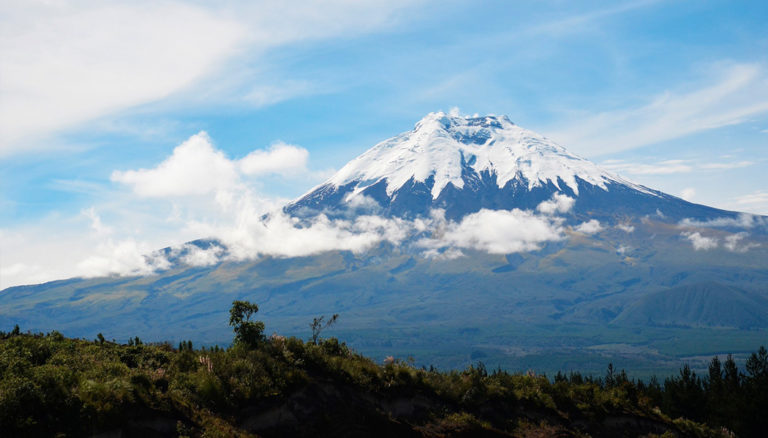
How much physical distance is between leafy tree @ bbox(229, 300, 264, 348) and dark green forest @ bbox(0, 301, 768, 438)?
0.05 meters

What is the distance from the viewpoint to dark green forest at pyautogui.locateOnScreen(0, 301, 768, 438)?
16.8m

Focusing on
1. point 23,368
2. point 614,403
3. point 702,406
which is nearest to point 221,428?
point 23,368

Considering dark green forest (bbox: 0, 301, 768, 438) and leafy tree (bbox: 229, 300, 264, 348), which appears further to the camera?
leafy tree (bbox: 229, 300, 264, 348)

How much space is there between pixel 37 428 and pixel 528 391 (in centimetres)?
2092

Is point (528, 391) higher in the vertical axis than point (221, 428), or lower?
lower

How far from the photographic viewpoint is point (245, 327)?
2409 centimetres

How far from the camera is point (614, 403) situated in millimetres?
30047

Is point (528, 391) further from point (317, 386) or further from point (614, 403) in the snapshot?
point (317, 386)

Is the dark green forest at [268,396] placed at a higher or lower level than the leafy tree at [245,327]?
lower

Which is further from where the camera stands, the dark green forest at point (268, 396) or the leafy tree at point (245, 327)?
the leafy tree at point (245, 327)

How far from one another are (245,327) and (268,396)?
4.56 meters

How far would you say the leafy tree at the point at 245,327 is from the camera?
78.7ft

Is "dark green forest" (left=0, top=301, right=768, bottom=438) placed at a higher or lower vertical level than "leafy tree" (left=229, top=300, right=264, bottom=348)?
lower

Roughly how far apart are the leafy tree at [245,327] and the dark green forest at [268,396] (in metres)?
0.05
